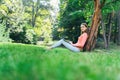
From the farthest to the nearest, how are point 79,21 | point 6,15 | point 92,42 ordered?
point 79,21 → point 6,15 → point 92,42

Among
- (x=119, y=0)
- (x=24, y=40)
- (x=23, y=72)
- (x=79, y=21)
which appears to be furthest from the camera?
(x=79, y=21)

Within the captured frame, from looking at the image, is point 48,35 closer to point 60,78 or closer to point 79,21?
point 79,21

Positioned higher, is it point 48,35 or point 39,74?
point 39,74

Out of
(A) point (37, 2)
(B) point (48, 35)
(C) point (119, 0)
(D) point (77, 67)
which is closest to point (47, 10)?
(A) point (37, 2)

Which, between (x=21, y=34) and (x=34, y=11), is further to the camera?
(x=34, y=11)

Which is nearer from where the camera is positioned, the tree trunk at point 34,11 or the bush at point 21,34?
the bush at point 21,34

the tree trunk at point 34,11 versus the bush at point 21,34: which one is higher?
the tree trunk at point 34,11

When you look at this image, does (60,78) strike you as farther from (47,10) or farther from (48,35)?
(47,10)

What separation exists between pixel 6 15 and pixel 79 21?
1147cm

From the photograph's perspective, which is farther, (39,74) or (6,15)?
(6,15)

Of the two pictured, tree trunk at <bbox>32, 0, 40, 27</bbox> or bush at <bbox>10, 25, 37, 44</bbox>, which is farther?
tree trunk at <bbox>32, 0, 40, 27</bbox>

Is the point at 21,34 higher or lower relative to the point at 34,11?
lower

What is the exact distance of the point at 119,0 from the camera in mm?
20969

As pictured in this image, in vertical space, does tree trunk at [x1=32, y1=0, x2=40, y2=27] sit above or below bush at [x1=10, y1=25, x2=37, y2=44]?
above
